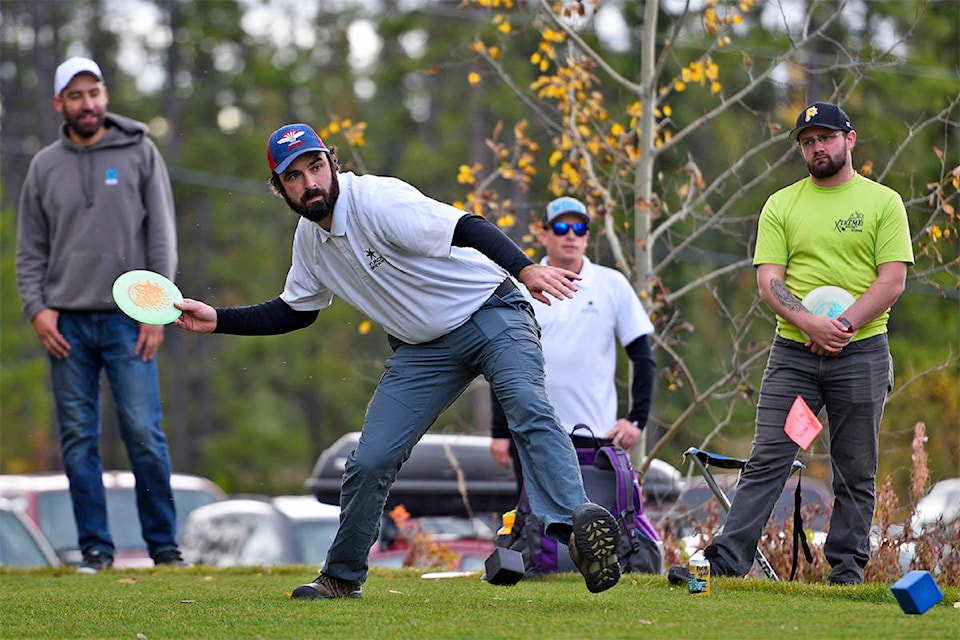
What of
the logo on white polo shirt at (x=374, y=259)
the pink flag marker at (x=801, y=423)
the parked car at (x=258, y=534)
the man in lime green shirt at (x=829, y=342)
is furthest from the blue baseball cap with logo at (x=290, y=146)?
the parked car at (x=258, y=534)

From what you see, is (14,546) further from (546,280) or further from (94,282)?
(546,280)

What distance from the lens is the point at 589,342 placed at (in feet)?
24.6

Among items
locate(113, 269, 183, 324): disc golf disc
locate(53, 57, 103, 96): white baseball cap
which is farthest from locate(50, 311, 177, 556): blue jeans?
locate(113, 269, 183, 324): disc golf disc

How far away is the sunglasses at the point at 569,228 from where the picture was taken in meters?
7.64

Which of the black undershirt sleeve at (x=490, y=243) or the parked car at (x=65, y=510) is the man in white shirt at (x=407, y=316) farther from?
the parked car at (x=65, y=510)

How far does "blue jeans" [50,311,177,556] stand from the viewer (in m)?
7.70

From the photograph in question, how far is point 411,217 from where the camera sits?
5.59 metres

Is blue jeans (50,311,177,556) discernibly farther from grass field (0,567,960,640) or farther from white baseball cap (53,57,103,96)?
white baseball cap (53,57,103,96)

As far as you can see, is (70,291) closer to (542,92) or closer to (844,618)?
(542,92)

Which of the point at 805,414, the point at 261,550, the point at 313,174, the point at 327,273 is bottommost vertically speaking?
the point at 261,550

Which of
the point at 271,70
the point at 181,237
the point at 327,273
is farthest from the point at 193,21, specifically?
the point at 327,273

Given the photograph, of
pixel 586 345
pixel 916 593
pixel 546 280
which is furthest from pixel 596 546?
pixel 586 345

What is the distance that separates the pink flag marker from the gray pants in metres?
0.12

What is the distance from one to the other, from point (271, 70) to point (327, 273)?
2577 cm
